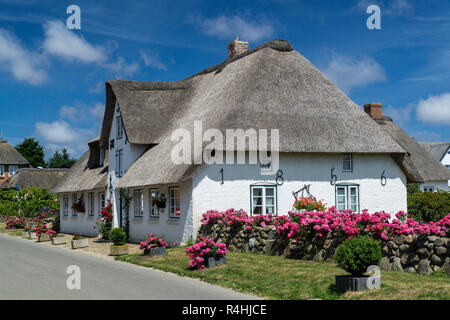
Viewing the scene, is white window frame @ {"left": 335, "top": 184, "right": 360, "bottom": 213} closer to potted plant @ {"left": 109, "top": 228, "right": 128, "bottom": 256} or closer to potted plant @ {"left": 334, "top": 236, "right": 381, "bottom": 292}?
potted plant @ {"left": 109, "top": 228, "right": 128, "bottom": 256}

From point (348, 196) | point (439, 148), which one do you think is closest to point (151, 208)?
point (348, 196)

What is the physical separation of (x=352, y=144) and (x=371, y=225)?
8.26 m

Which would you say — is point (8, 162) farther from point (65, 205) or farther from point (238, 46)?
point (238, 46)

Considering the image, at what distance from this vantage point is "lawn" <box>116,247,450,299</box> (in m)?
9.40

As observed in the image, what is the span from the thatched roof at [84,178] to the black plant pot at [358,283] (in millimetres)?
18942

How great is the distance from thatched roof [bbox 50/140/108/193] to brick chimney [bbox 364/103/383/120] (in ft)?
63.5

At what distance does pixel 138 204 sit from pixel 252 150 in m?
7.19

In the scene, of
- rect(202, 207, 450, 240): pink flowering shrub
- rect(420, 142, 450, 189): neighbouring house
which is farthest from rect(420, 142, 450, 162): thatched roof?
rect(202, 207, 450, 240): pink flowering shrub

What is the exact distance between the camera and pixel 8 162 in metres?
72.9

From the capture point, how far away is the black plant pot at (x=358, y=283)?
379 inches

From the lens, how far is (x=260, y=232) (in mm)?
16281

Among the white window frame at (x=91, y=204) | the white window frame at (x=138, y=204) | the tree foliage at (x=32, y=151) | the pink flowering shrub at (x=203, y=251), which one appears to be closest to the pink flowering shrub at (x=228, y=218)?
the pink flowering shrub at (x=203, y=251)

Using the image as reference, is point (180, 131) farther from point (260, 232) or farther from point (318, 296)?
point (318, 296)
